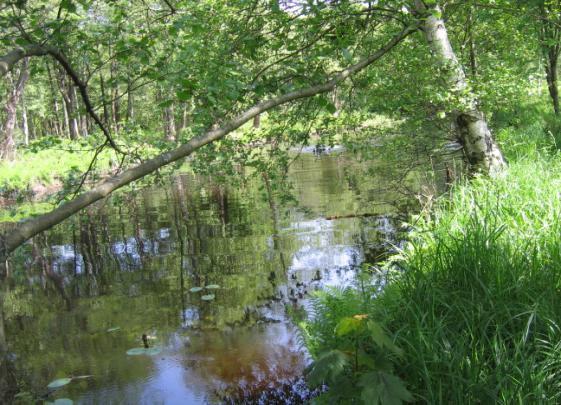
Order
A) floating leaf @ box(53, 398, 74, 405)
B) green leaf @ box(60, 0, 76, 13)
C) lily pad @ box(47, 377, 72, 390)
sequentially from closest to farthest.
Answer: green leaf @ box(60, 0, 76, 13)
floating leaf @ box(53, 398, 74, 405)
lily pad @ box(47, 377, 72, 390)

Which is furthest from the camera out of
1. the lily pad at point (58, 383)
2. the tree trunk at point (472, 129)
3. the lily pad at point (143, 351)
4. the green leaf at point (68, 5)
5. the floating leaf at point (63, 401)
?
the tree trunk at point (472, 129)

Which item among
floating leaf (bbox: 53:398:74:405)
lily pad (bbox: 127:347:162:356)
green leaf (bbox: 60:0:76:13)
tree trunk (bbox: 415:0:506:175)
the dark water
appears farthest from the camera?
tree trunk (bbox: 415:0:506:175)

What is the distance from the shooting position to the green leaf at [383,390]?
8.64 feet

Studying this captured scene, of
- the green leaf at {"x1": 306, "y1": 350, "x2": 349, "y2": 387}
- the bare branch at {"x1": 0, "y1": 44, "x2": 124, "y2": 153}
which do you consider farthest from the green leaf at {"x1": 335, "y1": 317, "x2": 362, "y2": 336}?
the bare branch at {"x1": 0, "y1": 44, "x2": 124, "y2": 153}

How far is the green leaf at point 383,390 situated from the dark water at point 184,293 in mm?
2567

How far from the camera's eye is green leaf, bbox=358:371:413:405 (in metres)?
2.63

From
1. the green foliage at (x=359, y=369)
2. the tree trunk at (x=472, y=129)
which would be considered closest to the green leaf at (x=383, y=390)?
the green foliage at (x=359, y=369)

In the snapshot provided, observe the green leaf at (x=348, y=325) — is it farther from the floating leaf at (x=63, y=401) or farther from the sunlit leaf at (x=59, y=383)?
the sunlit leaf at (x=59, y=383)

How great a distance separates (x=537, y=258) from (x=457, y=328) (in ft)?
3.14

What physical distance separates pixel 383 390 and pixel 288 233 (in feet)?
27.9

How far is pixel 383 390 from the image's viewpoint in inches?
105

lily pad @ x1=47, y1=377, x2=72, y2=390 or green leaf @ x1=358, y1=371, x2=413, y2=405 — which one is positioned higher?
green leaf @ x1=358, y1=371, x2=413, y2=405

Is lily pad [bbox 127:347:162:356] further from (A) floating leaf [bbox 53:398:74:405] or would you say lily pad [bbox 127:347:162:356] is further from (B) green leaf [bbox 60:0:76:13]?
(B) green leaf [bbox 60:0:76:13]

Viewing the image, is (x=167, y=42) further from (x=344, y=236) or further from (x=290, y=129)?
(x=344, y=236)
